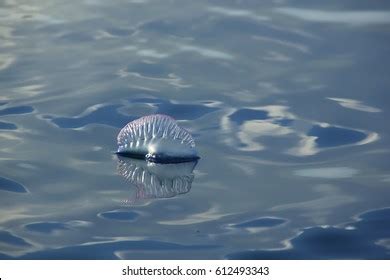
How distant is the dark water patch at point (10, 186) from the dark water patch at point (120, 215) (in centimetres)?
58

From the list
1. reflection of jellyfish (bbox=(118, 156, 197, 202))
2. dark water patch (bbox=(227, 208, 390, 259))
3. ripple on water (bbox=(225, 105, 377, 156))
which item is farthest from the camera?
ripple on water (bbox=(225, 105, 377, 156))

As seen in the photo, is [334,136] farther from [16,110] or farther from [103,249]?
[16,110]

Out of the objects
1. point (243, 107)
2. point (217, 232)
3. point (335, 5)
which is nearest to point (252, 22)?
point (335, 5)

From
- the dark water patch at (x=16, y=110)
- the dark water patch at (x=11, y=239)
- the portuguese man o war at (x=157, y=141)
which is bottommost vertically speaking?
the dark water patch at (x=11, y=239)

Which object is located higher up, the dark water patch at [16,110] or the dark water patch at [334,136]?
the dark water patch at [16,110]

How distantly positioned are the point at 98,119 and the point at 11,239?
1.42 meters

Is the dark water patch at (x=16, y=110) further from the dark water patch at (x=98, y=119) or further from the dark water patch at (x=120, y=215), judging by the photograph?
the dark water patch at (x=120, y=215)

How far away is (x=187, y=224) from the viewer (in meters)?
4.84

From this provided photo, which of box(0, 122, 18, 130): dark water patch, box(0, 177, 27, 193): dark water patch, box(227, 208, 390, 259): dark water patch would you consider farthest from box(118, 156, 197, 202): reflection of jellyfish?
box(0, 122, 18, 130): dark water patch

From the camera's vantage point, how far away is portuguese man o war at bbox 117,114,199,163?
212 inches

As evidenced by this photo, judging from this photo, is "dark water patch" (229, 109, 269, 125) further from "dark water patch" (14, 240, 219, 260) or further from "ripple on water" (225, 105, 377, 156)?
"dark water patch" (14, 240, 219, 260)

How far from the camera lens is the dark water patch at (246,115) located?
5.90 meters

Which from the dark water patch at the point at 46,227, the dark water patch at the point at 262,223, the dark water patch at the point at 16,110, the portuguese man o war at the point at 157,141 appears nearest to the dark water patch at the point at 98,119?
the dark water patch at the point at 16,110

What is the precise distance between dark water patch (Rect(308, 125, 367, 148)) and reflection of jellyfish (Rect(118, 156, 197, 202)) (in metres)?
0.86
